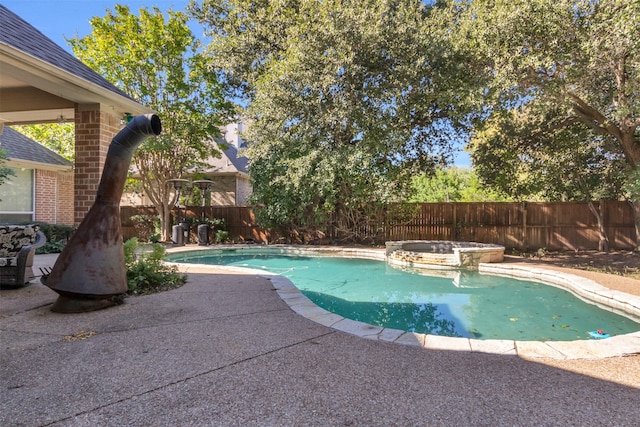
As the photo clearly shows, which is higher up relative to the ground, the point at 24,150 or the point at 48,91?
the point at 24,150

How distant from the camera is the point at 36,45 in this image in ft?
14.2

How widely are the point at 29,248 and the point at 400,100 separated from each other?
28.7 ft

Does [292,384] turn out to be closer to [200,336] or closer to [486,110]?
[200,336]

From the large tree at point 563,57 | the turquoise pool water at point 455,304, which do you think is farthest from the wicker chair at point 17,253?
the large tree at point 563,57

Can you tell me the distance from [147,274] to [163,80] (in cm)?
972

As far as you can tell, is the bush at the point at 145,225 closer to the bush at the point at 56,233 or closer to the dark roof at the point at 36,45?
the bush at the point at 56,233

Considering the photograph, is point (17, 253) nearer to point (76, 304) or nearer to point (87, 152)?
point (87, 152)

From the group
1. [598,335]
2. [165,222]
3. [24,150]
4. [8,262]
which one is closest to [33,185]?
[24,150]

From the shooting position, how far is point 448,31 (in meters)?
9.02

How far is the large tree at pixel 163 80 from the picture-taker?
11.6m

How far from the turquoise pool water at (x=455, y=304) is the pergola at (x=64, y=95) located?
3966 millimetres

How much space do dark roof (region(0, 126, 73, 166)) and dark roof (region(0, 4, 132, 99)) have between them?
274 inches

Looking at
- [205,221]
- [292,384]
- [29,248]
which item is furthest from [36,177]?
[292,384]

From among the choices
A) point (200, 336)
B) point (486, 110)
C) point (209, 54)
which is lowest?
point (200, 336)
